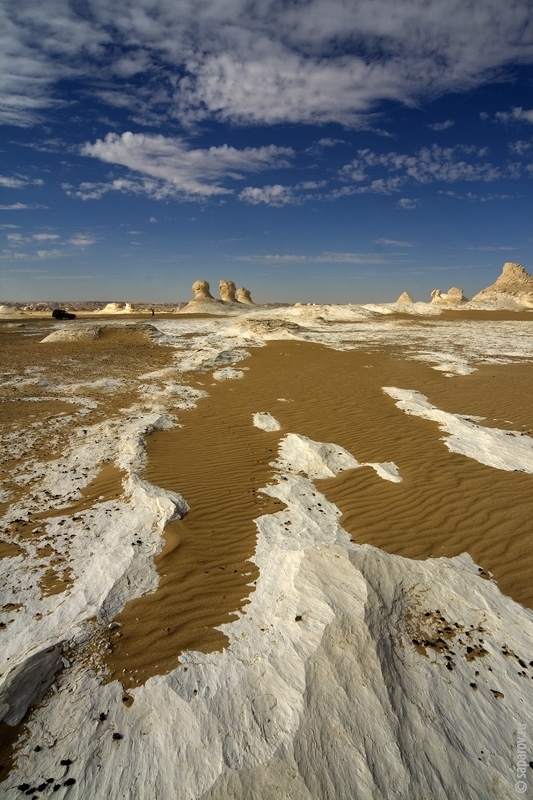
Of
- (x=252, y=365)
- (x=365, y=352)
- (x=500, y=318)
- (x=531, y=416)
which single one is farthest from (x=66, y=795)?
(x=500, y=318)

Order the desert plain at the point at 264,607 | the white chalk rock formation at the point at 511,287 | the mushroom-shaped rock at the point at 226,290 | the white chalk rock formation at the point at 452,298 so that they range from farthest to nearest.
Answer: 1. the mushroom-shaped rock at the point at 226,290
2. the white chalk rock formation at the point at 452,298
3. the white chalk rock formation at the point at 511,287
4. the desert plain at the point at 264,607

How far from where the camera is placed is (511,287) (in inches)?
2287

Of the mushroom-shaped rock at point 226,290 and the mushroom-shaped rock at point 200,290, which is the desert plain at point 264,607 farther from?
the mushroom-shaped rock at point 226,290

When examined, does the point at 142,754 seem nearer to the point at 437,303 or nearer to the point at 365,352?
the point at 365,352

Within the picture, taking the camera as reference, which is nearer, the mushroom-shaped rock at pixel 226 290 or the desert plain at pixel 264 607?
the desert plain at pixel 264 607

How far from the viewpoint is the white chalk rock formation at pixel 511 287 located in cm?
5588

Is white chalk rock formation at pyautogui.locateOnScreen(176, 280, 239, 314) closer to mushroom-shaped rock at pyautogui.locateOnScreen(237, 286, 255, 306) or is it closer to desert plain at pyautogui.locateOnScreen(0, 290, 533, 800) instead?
mushroom-shaped rock at pyautogui.locateOnScreen(237, 286, 255, 306)

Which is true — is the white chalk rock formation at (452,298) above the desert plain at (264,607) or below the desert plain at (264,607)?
above

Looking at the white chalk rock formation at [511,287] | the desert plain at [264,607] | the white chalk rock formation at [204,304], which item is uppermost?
the white chalk rock formation at [511,287]

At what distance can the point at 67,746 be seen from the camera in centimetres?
286

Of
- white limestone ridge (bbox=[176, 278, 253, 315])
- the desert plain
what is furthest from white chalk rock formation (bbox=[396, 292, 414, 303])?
the desert plain

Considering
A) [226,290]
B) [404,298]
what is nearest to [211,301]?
[226,290]

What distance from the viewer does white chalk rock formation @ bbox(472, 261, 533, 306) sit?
55.9 m

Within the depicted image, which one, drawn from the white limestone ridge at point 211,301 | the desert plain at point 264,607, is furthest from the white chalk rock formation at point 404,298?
the desert plain at point 264,607
